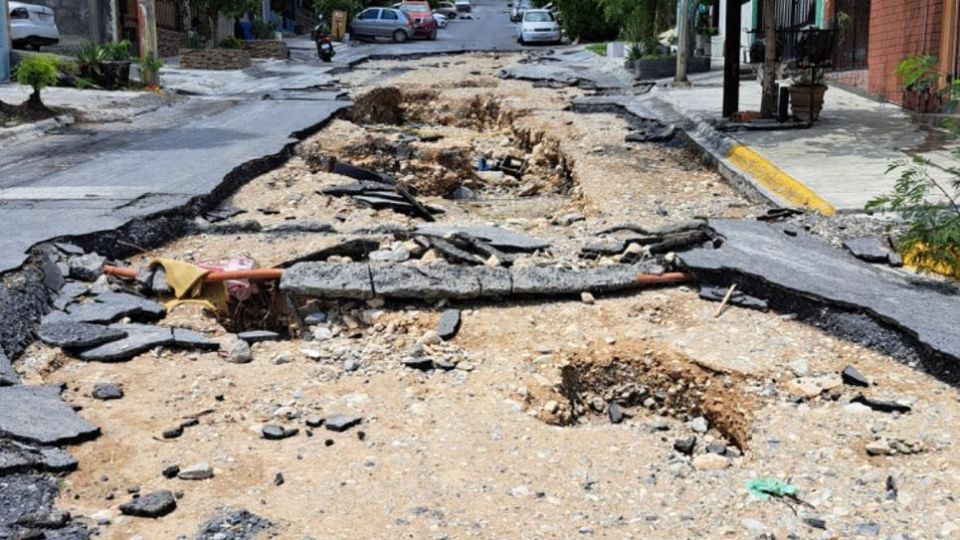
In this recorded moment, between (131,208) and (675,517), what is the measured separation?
5922mm

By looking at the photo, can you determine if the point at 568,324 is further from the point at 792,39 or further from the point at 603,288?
the point at 792,39

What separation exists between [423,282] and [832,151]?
6196 millimetres

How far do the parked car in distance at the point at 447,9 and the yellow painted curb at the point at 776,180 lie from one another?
52964mm

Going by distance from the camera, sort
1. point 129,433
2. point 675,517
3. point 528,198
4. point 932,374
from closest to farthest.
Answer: point 675,517
point 129,433
point 932,374
point 528,198

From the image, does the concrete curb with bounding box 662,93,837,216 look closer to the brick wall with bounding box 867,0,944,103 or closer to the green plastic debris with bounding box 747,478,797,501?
the brick wall with bounding box 867,0,944,103

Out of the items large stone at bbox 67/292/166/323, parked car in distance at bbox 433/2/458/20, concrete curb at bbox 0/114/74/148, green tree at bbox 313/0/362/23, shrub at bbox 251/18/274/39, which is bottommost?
large stone at bbox 67/292/166/323

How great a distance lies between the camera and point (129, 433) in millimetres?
4395

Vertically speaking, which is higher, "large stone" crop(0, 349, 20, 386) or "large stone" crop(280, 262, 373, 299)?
"large stone" crop(280, 262, 373, 299)

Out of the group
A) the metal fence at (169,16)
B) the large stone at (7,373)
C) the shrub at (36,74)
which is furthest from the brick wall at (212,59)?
the large stone at (7,373)

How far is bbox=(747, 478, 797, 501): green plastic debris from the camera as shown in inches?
151

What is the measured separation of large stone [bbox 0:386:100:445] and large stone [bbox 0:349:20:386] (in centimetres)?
12

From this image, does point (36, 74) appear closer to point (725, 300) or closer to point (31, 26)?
point (31, 26)

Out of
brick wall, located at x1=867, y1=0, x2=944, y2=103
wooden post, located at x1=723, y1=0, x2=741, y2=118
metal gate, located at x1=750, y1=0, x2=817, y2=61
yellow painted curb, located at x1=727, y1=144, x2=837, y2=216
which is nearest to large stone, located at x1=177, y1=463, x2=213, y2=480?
yellow painted curb, located at x1=727, y1=144, x2=837, y2=216

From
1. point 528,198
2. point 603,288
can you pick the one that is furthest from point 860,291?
point 528,198
